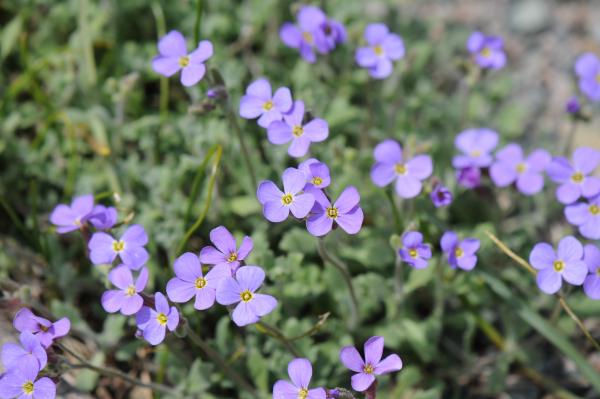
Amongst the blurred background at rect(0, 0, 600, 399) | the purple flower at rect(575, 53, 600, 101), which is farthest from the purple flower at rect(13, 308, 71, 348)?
the purple flower at rect(575, 53, 600, 101)

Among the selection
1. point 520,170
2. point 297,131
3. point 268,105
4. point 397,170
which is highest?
point 268,105

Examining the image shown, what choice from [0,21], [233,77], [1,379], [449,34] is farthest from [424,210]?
[0,21]

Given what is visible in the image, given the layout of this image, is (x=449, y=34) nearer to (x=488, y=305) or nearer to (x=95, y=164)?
(x=488, y=305)

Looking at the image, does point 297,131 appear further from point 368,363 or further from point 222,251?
point 368,363

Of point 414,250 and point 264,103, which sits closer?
point 414,250

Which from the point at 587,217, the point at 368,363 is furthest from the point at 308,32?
the point at 368,363
